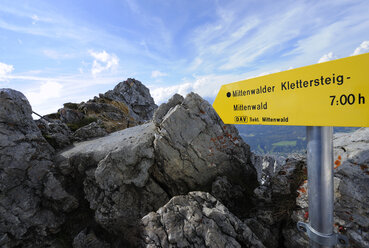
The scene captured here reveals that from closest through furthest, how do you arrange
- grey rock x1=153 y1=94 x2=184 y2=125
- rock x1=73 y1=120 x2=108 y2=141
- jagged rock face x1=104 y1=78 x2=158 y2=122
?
grey rock x1=153 y1=94 x2=184 y2=125, rock x1=73 y1=120 x2=108 y2=141, jagged rock face x1=104 y1=78 x2=158 y2=122

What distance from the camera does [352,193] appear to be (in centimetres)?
557

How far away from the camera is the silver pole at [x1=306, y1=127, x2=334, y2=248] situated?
3365mm

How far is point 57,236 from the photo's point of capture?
9852mm

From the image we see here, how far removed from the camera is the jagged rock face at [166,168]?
31.0 ft

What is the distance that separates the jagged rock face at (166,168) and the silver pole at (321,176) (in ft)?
19.4

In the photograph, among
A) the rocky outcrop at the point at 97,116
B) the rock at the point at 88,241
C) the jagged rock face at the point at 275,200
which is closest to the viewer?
the jagged rock face at the point at 275,200

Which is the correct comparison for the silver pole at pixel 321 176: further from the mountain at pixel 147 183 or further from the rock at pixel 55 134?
the rock at pixel 55 134

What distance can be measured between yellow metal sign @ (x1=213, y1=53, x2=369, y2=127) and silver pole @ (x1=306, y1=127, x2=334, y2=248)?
44 cm

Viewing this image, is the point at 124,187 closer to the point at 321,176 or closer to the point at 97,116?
the point at 321,176

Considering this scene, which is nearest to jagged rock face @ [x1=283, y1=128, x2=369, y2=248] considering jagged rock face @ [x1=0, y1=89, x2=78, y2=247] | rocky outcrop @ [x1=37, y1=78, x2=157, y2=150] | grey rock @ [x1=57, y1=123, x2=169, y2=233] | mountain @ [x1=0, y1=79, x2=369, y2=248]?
mountain @ [x1=0, y1=79, x2=369, y2=248]

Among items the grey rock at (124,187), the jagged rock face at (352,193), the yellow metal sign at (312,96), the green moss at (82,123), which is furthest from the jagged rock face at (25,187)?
the jagged rock face at (352,193)

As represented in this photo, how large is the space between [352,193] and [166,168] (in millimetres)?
7832

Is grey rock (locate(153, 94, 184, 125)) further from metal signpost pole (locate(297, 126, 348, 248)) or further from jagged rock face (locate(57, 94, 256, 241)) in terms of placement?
metal signpost pole (locate(297, 126, 348, 248))

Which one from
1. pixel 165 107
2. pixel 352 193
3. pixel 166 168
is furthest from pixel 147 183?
pixel 352 193
